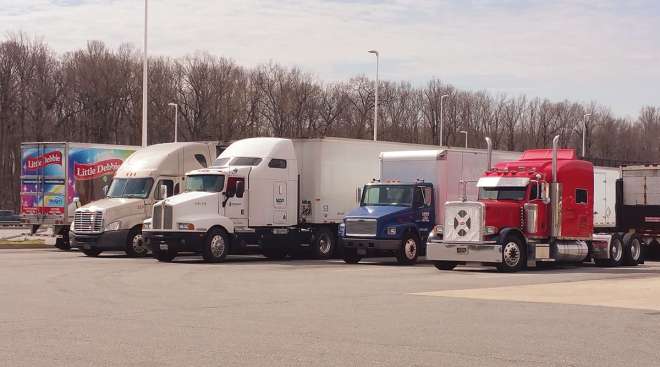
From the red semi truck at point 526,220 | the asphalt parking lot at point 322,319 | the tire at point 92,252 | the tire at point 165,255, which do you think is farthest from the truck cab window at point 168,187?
the red semi truck at point 526,220

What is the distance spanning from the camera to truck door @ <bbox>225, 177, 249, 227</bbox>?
2972 centimetres

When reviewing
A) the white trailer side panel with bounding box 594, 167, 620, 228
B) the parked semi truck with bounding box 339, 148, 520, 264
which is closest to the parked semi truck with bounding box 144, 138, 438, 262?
the parked semi truck with bounding box 339, 148, 520, 264

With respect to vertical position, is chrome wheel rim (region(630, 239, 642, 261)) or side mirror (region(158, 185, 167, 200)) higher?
side mirror (region(158, 185, 167, 200))

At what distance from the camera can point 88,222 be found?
31.6 meters

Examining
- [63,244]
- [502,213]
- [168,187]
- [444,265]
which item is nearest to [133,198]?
[168,187]

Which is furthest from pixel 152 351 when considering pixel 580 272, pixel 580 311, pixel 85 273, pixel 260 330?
pixel 580 272

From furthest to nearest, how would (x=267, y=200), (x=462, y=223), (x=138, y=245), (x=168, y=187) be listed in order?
(x=168, y=187)
(x=138, y=245)
(x=267, y=200)
(x=462, y=223)

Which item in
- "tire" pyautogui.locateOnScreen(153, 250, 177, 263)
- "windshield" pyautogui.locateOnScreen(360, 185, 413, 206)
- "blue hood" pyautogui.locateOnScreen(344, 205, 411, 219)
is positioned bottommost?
"tire" pyautogui.locateOnScreen(153, 250, 177, 263)

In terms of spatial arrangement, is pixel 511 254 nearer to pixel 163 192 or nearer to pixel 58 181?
pixel 163 192

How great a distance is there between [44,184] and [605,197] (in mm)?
20395

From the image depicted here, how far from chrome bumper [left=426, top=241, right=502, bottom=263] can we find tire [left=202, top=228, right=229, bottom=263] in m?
6.39

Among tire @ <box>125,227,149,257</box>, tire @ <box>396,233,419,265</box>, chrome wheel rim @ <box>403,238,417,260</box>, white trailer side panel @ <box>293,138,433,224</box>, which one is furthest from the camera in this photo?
tire @ <box>125,227,149,257</box>

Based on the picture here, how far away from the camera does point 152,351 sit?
11039 mm

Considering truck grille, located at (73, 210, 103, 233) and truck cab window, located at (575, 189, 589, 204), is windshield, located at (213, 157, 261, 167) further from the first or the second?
truck cab window, located at (575, 189, 589, 204)
